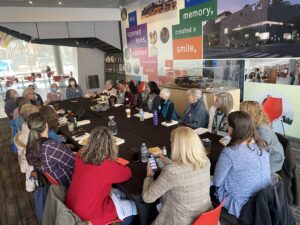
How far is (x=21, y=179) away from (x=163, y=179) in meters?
2.97

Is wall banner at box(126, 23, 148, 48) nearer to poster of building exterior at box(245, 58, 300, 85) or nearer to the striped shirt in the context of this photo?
poster of building exterior at box(245, 58, 300, 85)

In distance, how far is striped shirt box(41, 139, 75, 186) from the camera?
6.81ft

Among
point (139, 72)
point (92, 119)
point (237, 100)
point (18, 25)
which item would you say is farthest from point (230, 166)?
point (18, 25)

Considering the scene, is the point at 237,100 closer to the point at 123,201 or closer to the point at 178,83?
the point at 178,83

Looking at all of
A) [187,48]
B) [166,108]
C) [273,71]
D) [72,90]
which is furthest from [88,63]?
[273,71]

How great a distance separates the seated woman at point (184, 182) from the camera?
1573 mm

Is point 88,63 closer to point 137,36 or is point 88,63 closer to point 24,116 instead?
point 137,36

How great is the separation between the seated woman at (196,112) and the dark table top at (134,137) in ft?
1.68

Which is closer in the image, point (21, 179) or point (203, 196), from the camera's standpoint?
point (203, 196)

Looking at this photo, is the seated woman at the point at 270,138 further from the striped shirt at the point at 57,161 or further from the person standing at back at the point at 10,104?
the person standing at back at the point at 10,104

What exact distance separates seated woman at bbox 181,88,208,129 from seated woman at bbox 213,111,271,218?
1.56 meters

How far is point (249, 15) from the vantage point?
4.41 m

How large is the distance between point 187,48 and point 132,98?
202 cm

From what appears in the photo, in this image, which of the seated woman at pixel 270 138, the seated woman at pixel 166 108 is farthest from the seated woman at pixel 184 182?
the seated woman at pixel 166 108
